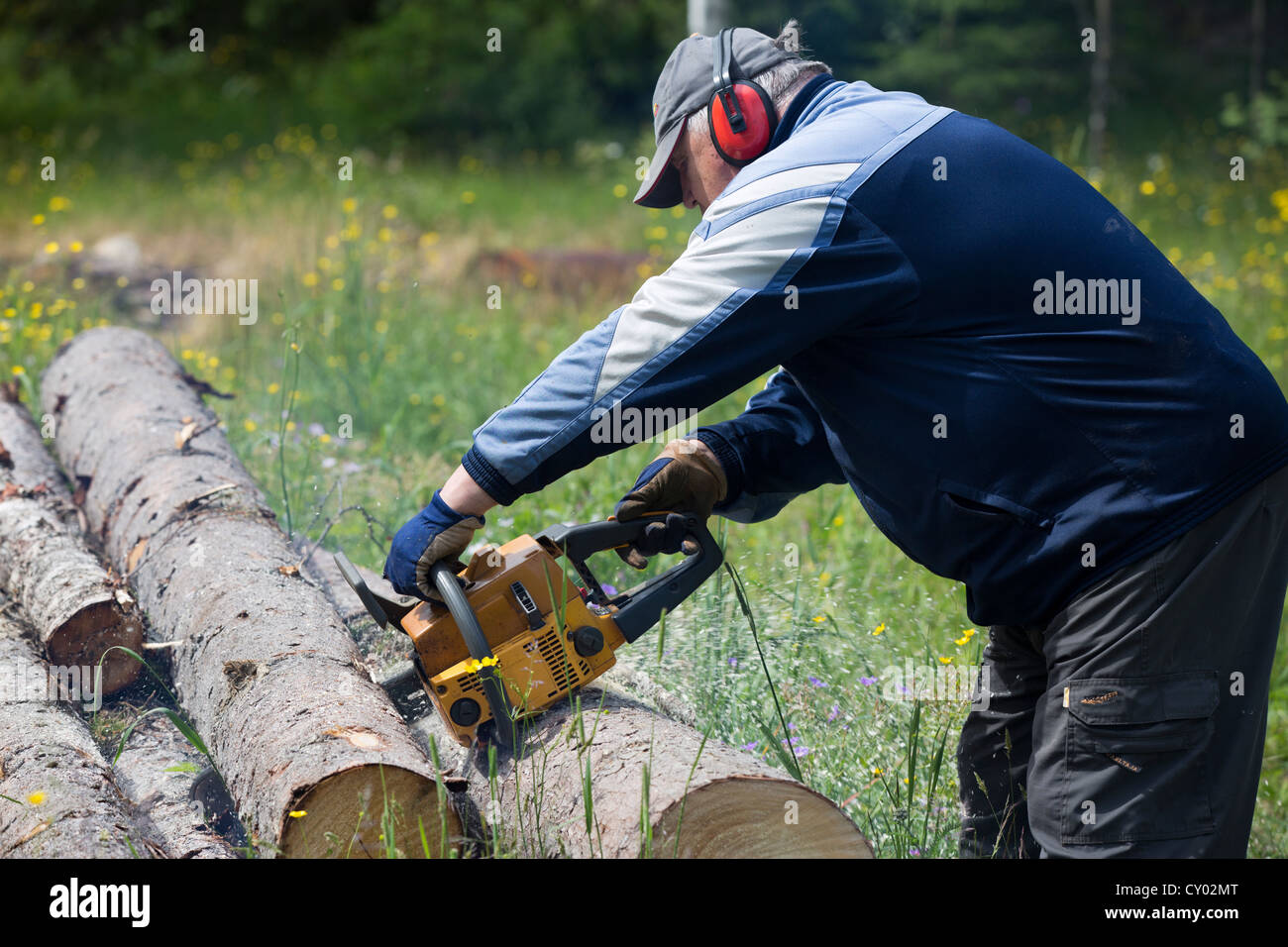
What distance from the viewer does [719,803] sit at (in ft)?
7.07

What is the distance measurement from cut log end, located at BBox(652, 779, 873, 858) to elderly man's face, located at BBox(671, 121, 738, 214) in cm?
129

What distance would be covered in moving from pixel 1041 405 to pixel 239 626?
2012 millimetres

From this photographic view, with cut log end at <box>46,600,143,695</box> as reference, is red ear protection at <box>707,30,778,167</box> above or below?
above

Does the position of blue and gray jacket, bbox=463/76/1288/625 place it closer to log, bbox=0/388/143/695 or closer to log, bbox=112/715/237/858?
log, bbox=112/715/237/858

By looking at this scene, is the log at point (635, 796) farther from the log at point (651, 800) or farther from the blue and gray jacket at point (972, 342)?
the blue and gray jacket at point (972, 342)

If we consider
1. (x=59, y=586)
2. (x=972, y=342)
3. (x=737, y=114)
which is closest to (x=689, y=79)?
(x=737, y=114)

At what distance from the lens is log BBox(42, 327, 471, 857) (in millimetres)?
2250

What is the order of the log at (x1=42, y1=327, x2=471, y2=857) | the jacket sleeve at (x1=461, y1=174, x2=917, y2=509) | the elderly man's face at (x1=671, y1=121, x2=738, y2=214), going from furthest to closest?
1. the elderly man's face at (x1=671, y1=121, x2=738, y2=214)
2. the log at (x1=42, y1=327, x2=471, y2=857)
3. the jacket sleeve at (x1=461, y1=174, x2=917, y2=509)

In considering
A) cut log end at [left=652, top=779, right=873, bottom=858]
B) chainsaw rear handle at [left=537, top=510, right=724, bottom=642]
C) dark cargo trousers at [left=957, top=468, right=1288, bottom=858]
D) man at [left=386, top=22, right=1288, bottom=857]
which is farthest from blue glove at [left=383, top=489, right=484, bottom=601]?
dark cargo trousers at [left=957, top=468, right=1288, bottom=858]

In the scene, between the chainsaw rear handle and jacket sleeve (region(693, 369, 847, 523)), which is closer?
the chainsaw rear handle
